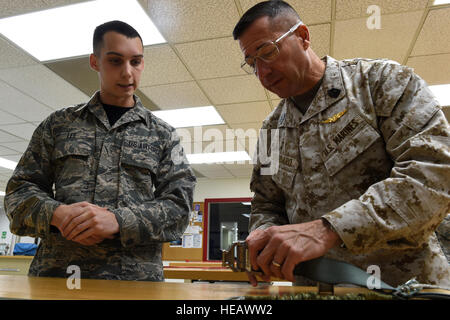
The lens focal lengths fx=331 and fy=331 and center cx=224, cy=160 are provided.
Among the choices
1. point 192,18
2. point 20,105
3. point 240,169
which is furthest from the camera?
point 240,169

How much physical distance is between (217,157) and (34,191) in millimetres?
5460

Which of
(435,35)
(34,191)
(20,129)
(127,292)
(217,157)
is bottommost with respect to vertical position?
(127,292)

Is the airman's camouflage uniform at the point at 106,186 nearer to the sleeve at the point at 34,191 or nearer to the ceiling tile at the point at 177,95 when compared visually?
the sleeve at the point at 34,191

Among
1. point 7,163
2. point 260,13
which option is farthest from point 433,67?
point 7,163

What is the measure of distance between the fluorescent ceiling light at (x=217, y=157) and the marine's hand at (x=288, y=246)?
5590 mm

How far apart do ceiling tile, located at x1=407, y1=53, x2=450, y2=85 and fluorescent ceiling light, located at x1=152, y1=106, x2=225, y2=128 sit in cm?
237

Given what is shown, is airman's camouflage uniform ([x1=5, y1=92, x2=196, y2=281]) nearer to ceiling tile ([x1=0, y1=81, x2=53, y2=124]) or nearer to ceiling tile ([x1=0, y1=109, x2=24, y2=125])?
ceiling tile ([x1=0, y1=81, x2=53, y2=124])

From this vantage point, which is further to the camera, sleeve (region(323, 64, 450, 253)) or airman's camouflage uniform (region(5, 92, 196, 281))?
airman's camouflage uniform (region(5, 92, 196, 281))

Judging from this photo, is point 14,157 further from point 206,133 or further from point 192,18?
point 192,18

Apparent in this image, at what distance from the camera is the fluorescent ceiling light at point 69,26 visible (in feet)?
8.34

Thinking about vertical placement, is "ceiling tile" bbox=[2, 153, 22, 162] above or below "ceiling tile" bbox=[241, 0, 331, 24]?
below

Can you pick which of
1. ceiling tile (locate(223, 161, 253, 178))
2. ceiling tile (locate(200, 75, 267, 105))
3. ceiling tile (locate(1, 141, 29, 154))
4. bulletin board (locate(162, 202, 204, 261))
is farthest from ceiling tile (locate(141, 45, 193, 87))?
bulletin board (locate(162, 202, 204, 261))

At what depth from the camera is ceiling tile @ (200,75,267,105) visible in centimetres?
363

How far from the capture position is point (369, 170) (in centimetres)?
89
